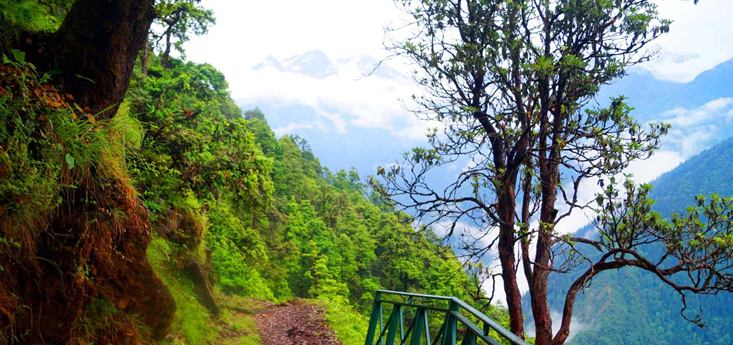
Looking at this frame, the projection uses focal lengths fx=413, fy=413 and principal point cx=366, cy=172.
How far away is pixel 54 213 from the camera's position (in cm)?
300

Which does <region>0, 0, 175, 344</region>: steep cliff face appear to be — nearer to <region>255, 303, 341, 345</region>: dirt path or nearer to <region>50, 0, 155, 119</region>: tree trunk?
<region>50, 0, 155, 119</region>: tree trunk

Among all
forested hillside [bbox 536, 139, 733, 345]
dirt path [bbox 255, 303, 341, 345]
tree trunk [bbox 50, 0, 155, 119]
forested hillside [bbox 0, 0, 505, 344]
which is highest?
forested hillside [bbox 536, 139, 733, 345]

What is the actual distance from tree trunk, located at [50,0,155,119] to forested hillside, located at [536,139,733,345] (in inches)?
4296

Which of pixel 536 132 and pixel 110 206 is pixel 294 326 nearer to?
pixel 536 132

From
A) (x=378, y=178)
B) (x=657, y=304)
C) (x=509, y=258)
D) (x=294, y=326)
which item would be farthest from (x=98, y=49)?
(x=657, y=304)

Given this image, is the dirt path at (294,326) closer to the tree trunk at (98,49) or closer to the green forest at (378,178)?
the green forest at (378,178)

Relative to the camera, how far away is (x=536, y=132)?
6.36 m

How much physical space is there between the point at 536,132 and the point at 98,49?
18.7 ft

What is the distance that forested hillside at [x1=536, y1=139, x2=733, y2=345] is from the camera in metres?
103

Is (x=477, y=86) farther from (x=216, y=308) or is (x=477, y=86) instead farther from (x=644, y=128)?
(x=216, y=308)

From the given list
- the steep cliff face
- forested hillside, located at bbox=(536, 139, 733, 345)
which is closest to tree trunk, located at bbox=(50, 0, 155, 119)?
the steep cliff face

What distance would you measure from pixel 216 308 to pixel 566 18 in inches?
395

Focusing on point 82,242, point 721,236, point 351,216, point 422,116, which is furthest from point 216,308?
point 351,216

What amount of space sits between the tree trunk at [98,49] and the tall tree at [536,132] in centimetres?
375
